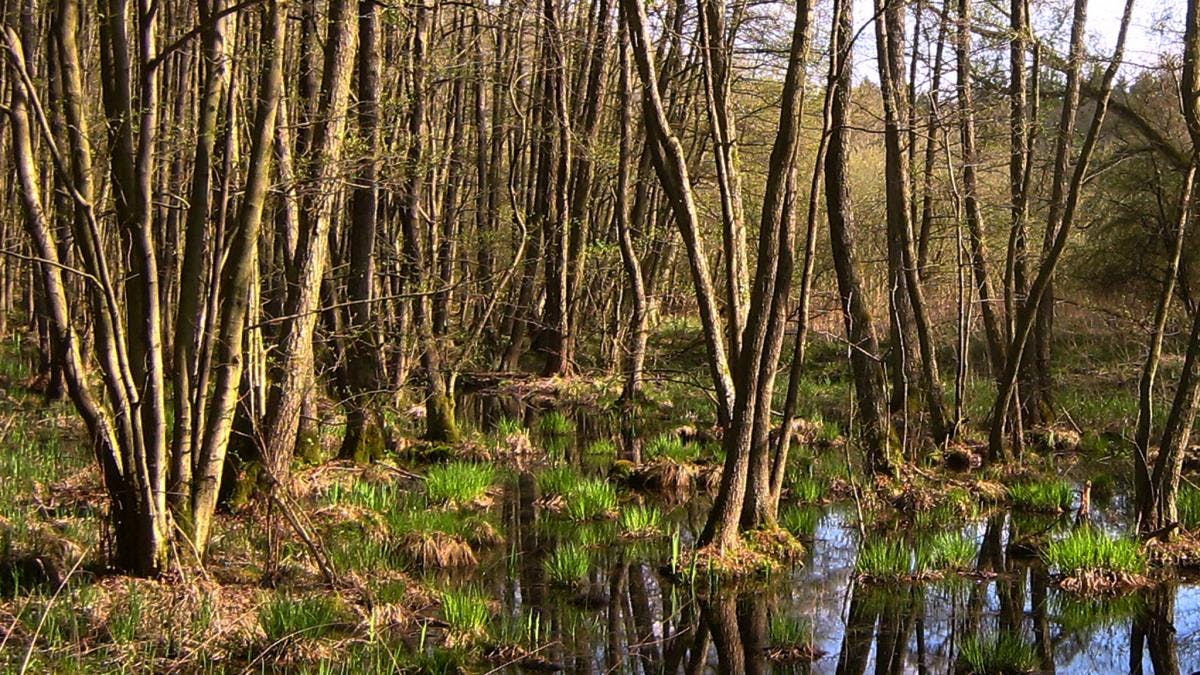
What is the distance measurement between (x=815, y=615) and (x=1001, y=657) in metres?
1.34

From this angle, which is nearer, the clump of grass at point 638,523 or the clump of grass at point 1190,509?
the clump of grass at point 1190,509

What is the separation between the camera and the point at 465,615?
600 cm

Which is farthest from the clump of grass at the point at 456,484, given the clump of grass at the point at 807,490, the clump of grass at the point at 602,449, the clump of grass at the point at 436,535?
the clump of grass at the point at 602,449

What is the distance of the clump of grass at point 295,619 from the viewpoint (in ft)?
18.2

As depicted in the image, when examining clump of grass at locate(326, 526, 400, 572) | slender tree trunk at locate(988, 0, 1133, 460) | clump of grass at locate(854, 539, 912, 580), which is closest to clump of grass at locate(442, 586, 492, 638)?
clump of grass at locate(326, 526, 400, 572)

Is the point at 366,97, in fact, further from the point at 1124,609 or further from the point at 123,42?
the point at 1124,609

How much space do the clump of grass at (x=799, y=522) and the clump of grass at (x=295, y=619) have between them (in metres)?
4.15

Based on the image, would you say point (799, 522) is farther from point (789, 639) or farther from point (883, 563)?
point (789, 639)

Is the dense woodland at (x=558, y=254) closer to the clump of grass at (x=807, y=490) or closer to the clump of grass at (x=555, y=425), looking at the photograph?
the clump of grass at (x=807, y=490)

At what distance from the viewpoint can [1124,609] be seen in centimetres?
704

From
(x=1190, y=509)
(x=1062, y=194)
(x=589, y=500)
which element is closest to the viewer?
(x=1190, y=509)

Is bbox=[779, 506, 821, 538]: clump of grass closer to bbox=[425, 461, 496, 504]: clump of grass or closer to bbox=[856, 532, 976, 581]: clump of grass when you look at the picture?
bbox=[856, 532, 976, 581]: clump of grass

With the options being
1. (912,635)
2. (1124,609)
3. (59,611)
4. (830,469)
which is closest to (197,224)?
(59,611)

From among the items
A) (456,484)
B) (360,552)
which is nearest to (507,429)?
(456,484)
